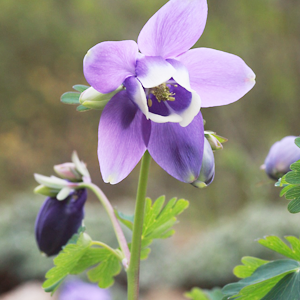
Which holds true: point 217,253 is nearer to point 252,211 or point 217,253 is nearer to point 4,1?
point 252,211

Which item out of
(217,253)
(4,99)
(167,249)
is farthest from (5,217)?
(4,99)

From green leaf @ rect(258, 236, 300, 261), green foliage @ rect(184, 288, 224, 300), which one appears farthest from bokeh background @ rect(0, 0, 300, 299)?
green leaf @ rect(258, 236, 300, 261)

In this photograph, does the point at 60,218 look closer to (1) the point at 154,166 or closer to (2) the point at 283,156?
(2) the point at 283,156

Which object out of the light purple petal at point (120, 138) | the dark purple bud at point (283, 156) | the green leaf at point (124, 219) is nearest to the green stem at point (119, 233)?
the green leaf at point (124, 219)

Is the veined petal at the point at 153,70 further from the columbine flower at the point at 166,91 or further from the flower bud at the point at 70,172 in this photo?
the flower bud at the point at 70,172

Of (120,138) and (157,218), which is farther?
(157,218)

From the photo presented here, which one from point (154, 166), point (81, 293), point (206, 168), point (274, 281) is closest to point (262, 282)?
point (274, 281)
